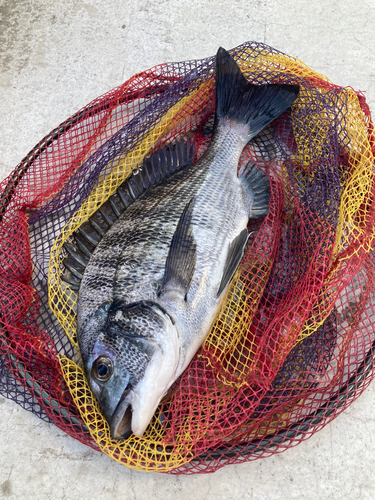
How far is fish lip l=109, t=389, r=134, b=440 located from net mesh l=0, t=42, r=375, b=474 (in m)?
0.12

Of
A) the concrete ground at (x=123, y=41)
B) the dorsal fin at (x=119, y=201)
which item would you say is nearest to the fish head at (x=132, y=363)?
the dorsal fin at (x=119, y=201)

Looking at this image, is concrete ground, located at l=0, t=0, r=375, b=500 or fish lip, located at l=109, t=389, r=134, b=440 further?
concrete ground, located at l=0, t=0, r=375, b=500

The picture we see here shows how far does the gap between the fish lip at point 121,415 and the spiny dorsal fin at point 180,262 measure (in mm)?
451

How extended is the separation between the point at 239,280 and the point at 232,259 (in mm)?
183

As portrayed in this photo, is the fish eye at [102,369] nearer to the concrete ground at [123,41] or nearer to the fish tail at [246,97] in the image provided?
the concrete ground at [123,41]

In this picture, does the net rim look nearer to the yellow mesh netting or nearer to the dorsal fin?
the yellow mesh netting

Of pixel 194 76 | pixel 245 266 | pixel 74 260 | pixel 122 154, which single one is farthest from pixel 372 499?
pixel 194 76

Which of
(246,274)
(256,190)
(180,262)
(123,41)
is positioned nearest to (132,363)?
(180,262)

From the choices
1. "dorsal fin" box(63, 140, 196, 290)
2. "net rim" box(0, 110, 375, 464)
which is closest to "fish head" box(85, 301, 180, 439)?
"net rim" box(0, 110, 375, 464)

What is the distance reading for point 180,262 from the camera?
5.88 ft

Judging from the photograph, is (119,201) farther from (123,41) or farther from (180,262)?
(123,41)

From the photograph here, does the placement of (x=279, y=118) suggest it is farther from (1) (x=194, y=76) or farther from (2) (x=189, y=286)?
(2) (x=189, y=286)

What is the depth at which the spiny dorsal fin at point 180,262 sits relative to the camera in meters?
1.77

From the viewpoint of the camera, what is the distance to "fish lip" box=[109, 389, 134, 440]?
5.20ft
